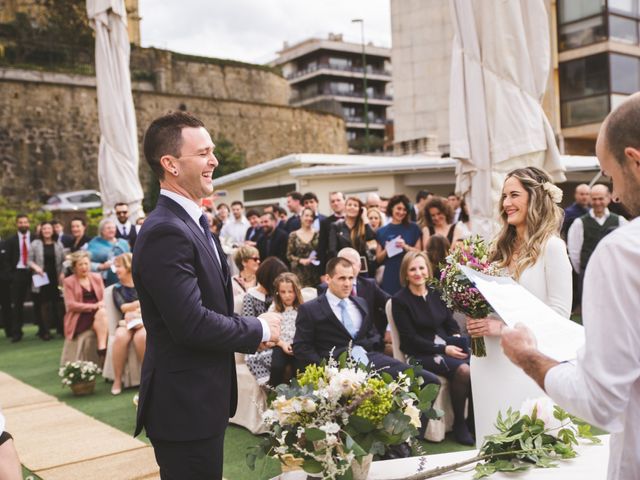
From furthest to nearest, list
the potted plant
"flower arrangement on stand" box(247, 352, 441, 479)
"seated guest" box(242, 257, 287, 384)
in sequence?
the potted plant → "seated guest" box(242, 257, 287, 384) → "flower arrangement on stand" box(247, 352, 441, 479)

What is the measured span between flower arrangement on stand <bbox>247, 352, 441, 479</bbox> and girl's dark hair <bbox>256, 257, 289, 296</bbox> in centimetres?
390

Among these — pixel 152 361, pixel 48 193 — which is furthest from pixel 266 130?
pixel 152 361

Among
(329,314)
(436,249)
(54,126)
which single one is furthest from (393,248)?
(54,126)

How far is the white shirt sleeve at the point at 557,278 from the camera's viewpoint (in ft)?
11.6

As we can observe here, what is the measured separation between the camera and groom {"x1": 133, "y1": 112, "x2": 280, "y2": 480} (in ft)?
7.52

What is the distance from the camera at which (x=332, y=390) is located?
236cm

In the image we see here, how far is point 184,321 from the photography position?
7.42ft

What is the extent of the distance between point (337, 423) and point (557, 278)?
179cm

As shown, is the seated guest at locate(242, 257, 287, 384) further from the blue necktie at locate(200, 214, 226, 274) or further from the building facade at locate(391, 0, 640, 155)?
the building facade at locate(391, 0, 640, 155)

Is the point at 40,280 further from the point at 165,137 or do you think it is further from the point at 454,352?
the point at 165,137

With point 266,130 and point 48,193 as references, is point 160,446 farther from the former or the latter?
point 266,130

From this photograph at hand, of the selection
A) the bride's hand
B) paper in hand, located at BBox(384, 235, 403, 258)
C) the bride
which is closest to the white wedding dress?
the bride

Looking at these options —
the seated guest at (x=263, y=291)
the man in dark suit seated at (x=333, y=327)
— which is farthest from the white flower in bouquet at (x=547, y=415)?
the seated guest at (x=263, y=291)

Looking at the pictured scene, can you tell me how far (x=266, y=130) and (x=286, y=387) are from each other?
3704 cm
